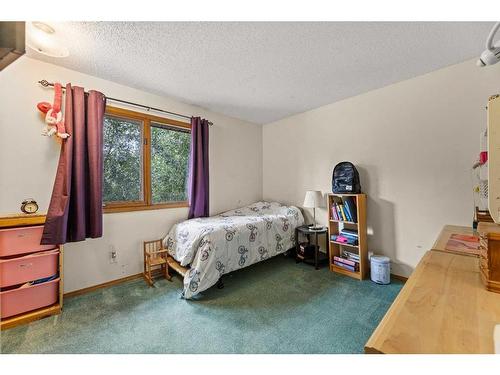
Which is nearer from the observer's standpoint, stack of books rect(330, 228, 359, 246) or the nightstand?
stack of books rect(330, 228, 359, 246)

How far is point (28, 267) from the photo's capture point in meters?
1.75

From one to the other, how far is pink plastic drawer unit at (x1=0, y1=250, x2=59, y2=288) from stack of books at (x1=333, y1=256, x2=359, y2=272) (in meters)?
2.99

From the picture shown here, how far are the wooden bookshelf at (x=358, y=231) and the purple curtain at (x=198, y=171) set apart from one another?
1748 millimetres

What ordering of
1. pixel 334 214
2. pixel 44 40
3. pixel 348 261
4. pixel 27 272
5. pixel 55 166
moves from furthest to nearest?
pixel 334 214, pixel 348 261, pixel 55 166, pixel 27 272, pixel 44 40

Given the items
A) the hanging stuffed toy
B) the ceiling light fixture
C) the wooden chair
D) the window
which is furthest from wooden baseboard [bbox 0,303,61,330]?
the ceiling light fixture

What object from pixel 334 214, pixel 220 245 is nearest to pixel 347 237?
pixel 334 214

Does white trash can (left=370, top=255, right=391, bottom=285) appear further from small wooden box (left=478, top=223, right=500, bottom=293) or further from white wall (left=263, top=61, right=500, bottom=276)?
small wooden box (left=478, top=223, right=500, bottom=293)

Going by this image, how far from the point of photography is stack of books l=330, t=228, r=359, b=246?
2.63 meters

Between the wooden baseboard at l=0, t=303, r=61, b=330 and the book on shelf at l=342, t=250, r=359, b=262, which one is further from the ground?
the book on shelf at l=342, t=250, r=359, b=262

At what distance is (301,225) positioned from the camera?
3277mm

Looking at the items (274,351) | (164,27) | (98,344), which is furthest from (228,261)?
(164,27)

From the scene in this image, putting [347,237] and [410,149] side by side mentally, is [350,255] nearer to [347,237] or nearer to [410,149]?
[347,237]

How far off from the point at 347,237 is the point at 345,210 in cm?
34
